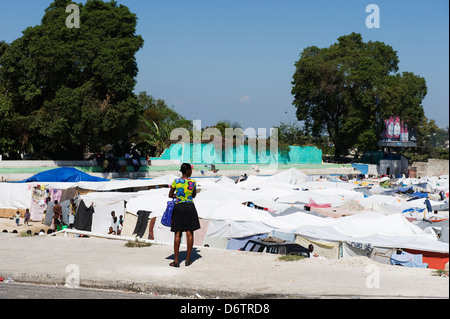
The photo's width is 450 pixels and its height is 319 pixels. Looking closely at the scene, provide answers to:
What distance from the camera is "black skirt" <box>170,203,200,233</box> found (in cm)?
859

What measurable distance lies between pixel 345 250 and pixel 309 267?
24.4 feet

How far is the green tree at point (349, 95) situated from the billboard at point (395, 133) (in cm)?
104

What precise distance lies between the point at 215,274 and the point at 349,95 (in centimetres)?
5332

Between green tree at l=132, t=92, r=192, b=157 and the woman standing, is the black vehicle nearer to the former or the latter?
the woman standing

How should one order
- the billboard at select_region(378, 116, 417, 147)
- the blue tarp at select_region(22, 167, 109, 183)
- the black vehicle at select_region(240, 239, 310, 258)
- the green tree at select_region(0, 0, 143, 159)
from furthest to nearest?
the billboard at select_region(378, 116, 417, 147) → the green tree at select_region(0, 0, 143, 159) → the blue tarp at select_region(22, 167, 109, 183) → the black vehicle at select_region(240, 239, 310, 258)

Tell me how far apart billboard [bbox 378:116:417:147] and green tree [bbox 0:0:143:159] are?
114 feet

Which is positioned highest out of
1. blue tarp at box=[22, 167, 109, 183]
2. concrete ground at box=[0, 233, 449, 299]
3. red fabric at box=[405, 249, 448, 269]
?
blue tarp at box=[22, 167, 109, 183]

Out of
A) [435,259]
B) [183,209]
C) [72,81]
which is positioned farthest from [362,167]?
[183,209]

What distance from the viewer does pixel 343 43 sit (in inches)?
2621

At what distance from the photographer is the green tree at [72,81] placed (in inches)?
1336

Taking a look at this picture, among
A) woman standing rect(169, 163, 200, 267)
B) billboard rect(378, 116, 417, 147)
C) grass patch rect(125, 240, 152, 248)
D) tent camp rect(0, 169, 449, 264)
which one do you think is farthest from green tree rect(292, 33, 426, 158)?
woman standing rect(169, 163, 200, 267)

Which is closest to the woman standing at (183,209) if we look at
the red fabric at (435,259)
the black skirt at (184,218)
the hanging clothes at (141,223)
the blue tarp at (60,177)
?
the black skirt at (184,218)

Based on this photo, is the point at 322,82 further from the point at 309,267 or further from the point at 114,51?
the point at 309,267
